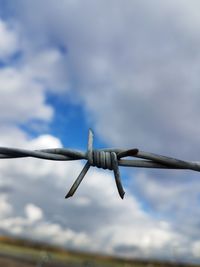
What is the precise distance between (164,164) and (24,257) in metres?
27.1

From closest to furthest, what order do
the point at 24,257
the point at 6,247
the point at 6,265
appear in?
the point at 6,247
the point at 24,257
the point at 6,265

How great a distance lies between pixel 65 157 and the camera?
1.92m

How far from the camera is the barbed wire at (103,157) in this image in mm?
1815

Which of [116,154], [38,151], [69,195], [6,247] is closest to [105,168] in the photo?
[116,154]

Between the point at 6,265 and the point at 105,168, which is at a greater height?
the point at 6,265

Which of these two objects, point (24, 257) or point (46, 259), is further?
point (24, 257)

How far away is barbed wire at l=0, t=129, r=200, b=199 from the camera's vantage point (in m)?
1.81

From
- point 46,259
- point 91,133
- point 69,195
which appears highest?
point 46,259

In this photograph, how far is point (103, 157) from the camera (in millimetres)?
1839

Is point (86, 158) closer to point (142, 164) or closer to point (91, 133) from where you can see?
point (91, 133)

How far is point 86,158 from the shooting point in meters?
1.85

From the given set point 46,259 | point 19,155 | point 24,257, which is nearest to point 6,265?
point 24,257

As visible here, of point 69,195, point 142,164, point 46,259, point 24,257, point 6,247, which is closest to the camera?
point 69,195

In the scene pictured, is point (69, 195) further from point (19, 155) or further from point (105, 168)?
point (19, 155)
